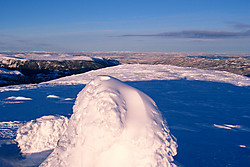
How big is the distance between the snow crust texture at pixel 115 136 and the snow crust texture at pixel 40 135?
4.40 ft

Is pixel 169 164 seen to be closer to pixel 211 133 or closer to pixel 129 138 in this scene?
pixel 129 138

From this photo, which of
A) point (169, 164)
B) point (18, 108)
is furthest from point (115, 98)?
point (18, 108)

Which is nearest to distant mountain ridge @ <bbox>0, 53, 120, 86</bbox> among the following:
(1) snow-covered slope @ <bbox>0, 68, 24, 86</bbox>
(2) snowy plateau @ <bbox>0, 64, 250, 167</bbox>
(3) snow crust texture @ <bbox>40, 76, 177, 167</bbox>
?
(1) snow-covered slope @ <bbox>0, 68, 24, 86</bbox>

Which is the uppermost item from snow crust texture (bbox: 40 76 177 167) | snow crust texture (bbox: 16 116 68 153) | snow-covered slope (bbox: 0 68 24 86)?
snow crust texture (bbox: 40 76 177 167)

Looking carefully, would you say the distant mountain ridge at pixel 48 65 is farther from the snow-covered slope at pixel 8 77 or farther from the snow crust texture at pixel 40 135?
the snow crust texture at pixel 40 135

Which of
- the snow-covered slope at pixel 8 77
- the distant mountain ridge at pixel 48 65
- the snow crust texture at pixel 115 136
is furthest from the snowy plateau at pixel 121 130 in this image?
the distant mountain ridge at pixel 48 65

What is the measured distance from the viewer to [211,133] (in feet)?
16.1

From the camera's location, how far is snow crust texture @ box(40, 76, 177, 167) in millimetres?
2727

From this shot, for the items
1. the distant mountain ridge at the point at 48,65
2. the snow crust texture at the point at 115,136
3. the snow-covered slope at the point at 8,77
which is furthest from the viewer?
the distant mountain ridge at the point at 48,65

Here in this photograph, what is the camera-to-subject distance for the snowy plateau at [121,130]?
9.09 ft

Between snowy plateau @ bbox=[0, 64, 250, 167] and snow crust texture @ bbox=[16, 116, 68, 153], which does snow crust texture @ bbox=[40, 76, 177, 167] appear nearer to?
snowy plateau @ bbox=[0, 64, 250, 167]

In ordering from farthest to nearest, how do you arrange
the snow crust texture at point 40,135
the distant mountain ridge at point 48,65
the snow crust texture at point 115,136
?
the distant mountain ridge at point 48,65 < the snow crust texture at point 40,135 < the snow crust texture at point 115,136

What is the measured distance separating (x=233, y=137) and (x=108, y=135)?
3.40m

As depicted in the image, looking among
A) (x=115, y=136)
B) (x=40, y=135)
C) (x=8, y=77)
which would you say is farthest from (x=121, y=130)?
(x=8, y=77)
